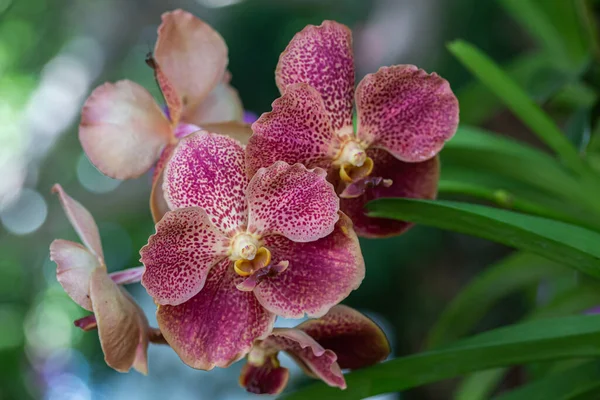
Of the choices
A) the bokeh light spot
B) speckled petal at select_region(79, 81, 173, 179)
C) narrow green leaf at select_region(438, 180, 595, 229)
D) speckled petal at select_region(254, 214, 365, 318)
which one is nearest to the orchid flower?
speckled petal at select_region(79, 81, 173, 179)

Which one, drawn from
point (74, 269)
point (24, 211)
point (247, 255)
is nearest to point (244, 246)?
point (247, 255)

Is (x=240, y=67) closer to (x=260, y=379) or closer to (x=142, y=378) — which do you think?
(x=142, y=378)

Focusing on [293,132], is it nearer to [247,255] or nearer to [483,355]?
[247,255]

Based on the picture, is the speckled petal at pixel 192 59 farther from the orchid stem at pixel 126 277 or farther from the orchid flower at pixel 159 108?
the orchid stem at pixel 126 277

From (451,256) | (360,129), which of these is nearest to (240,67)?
(451,256)

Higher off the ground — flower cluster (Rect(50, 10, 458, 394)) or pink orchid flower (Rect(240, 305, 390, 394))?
flower cluster (Rect(50, 10, 458, 394))

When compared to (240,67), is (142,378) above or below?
below

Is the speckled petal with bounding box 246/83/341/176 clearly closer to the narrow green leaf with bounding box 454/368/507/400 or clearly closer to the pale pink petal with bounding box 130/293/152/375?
the pale pink petal with bounding box 130/293/152/375
